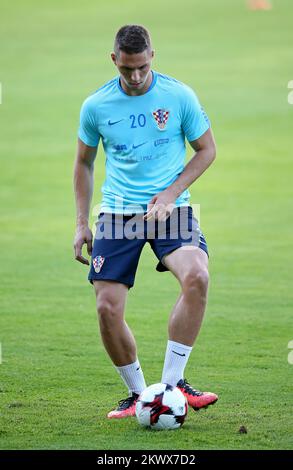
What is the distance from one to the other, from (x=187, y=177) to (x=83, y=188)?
86 cm

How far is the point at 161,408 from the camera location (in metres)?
7.24

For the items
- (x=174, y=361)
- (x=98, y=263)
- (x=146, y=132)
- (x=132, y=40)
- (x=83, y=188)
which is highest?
(x=132, y=40)

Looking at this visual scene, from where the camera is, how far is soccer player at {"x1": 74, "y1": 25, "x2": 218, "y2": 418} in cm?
761

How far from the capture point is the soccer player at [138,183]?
7.61 metres

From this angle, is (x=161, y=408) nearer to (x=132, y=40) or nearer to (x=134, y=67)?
(x=134, y=67)

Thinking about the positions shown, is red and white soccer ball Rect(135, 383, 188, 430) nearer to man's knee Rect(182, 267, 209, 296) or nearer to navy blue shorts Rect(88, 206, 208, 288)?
man's knee Rect(182, 267, 209, 296)

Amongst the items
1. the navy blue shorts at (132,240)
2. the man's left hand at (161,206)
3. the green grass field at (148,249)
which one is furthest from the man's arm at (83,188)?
the green grass field at (148,249)

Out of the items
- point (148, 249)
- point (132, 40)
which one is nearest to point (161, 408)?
point (132, 40)

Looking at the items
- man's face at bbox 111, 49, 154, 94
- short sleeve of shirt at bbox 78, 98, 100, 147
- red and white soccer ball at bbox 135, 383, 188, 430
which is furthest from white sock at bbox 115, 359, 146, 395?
man's face at bbox 111, 49, 154, 94

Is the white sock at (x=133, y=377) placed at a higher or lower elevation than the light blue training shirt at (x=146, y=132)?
lower

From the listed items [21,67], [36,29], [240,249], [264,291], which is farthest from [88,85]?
[264,291]

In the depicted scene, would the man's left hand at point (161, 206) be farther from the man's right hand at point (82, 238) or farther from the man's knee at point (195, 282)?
the man's right hand at point (82, 238)

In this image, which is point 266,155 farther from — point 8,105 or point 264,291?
point 264,291
